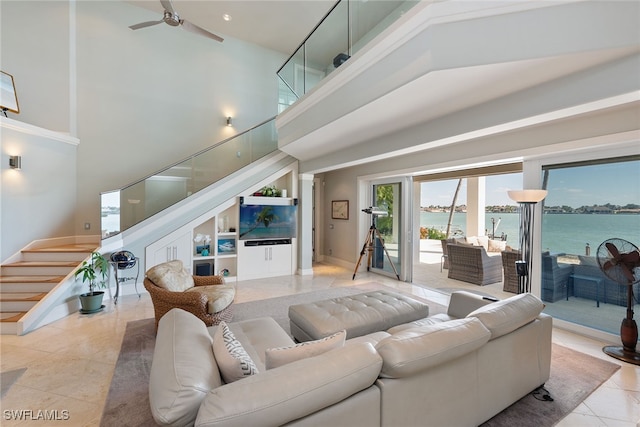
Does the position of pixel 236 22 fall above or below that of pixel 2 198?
above

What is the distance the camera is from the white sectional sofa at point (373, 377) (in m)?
1.06

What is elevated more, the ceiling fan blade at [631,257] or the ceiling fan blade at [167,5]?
the ceiling fan blade at [167,5]

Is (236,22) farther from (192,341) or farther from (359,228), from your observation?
(192,341)

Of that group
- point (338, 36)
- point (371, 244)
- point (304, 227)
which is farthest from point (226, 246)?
point (338, 36)

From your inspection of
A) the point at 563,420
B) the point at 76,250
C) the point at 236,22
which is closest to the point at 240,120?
the point at 236,22

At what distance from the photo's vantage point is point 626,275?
2.72 meters

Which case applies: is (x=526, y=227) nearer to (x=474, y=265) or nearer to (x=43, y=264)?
(x=474, y=265)

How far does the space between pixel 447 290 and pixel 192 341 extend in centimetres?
488

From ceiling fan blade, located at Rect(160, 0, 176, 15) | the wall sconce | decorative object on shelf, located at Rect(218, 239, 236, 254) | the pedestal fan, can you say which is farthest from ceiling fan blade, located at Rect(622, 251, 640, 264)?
the wall sconce

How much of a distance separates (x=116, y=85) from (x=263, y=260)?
16.3 feet

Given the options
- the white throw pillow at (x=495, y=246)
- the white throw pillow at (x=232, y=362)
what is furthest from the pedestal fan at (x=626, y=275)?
the white throw pillow at (x=495, y=246)

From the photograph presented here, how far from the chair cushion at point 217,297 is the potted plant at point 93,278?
175cm

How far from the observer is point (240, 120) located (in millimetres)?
7352

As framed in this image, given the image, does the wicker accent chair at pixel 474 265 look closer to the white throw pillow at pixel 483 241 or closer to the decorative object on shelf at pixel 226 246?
the white throw pillow at pixel 483 241
